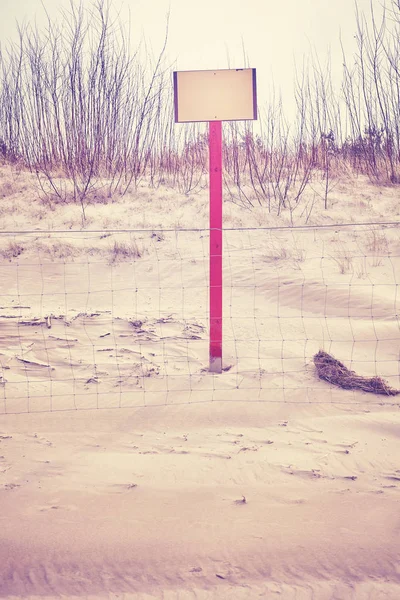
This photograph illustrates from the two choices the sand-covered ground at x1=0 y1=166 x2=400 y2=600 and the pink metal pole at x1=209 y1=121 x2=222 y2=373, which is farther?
the pink metal pole at x1=209 y1=121 x2=222 y2=373

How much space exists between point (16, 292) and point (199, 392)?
320 centimetres

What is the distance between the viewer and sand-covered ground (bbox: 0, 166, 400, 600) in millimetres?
2287

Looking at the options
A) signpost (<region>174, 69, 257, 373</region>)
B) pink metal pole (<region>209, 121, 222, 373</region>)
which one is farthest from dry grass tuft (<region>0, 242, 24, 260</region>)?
signpost (<region>174, 69, 257, 373</region>)

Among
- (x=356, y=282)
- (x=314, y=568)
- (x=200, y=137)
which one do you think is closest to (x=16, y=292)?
(x=356, y=282)

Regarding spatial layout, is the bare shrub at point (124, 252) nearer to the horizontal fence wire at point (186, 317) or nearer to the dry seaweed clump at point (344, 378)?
the horizontal fence wire at point (186, 317)

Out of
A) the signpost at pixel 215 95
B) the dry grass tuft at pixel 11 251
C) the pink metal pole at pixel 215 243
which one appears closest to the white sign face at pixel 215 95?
the signpost at pixel 215 95

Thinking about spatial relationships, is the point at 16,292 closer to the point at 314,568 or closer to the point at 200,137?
the point at 314,568

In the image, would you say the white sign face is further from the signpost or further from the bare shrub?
the bare shrub

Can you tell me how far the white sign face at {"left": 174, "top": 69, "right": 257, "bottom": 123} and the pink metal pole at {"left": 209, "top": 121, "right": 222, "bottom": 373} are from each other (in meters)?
0.15

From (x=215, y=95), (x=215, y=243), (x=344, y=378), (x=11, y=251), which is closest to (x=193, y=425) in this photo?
(x=344, y=378)

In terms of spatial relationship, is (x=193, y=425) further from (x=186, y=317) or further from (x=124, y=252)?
(x=124, y=252)

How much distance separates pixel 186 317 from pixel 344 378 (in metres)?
1.91

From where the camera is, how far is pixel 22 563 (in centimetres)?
229

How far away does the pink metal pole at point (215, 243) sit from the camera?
411cm
